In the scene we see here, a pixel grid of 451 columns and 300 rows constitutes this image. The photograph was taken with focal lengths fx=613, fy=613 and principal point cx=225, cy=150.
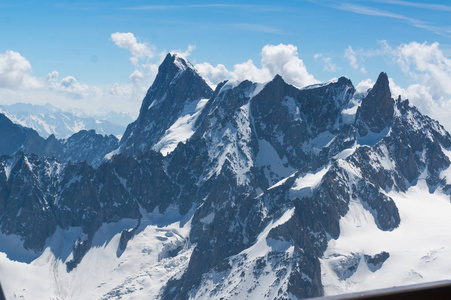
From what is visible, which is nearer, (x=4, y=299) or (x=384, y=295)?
(x=4, y=299)

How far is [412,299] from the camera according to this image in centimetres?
927

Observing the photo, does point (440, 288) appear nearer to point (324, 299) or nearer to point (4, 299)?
point (324, 299)

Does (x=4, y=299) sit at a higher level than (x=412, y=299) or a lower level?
higher

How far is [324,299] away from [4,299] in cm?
441

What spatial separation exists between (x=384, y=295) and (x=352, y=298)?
0.57 meters

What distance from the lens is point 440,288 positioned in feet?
31.0

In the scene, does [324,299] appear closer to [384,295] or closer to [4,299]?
[384,295]

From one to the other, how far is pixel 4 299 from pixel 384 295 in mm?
5415

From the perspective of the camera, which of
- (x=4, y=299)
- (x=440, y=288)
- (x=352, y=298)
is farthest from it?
(x=440, y=288)

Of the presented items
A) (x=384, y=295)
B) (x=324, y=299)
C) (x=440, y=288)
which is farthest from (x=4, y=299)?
(x=440, y=288)

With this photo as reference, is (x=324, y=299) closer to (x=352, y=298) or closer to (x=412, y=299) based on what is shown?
(x=352, y=298)

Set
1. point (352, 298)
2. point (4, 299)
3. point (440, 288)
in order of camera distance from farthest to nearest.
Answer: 1. point (440, 288)
2. point (352, 298)
3. point (4, 299)

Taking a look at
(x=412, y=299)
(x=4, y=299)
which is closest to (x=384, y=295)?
(x=412, y=299)

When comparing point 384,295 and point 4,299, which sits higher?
point 4,299
